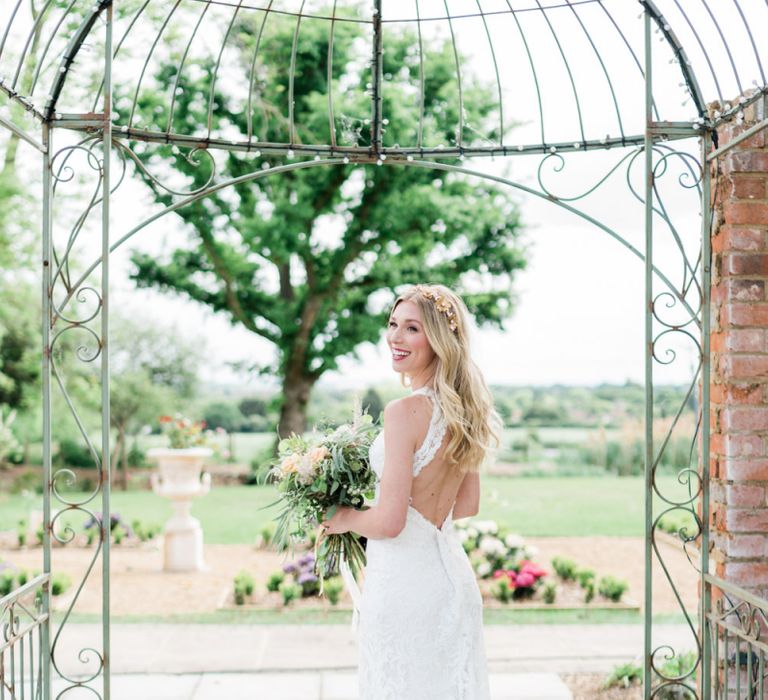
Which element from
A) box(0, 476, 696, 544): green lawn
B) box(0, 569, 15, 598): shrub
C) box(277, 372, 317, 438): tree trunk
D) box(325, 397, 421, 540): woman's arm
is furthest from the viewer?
box(277, 372, 317, 438): tree trunk

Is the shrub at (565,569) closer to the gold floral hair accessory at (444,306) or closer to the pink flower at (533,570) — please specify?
the pink flower at (533,570)

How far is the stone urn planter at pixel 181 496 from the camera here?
31.2 feet

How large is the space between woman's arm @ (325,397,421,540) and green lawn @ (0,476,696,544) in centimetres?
920

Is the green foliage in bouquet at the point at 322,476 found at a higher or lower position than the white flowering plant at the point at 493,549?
higher

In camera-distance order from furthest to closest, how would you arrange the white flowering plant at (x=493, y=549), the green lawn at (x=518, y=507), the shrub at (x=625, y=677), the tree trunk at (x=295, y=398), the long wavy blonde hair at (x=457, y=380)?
the tree trunk at (x=295, y=398)
the green lawn at (x=518, y=507)
the white flowering plant at (x=493, y=549)
the shrub at (x=625, y=677)
the long wavy blonde hair at (x=457, y=380)

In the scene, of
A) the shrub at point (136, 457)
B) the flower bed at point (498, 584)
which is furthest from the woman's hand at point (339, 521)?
the shrub at point (136, 457)

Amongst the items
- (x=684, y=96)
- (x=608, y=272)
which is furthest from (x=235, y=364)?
(x=684, y=96)

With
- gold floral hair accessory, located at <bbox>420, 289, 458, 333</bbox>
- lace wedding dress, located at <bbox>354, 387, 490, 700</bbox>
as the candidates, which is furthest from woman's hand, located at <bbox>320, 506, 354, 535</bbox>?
gold floral hair accessory, located at <bbox>420, 289, 458, 333</bbox>

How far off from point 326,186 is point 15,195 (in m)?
4.48

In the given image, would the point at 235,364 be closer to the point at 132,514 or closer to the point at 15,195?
the point at 132,514

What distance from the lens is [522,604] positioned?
7.87 meters

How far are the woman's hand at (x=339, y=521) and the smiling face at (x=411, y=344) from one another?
1.77 ft

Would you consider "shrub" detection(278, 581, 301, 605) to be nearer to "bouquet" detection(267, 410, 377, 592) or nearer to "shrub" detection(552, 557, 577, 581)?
"shrub" detection(552, 557, 577, 581)

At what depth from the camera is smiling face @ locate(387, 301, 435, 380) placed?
123 inches
